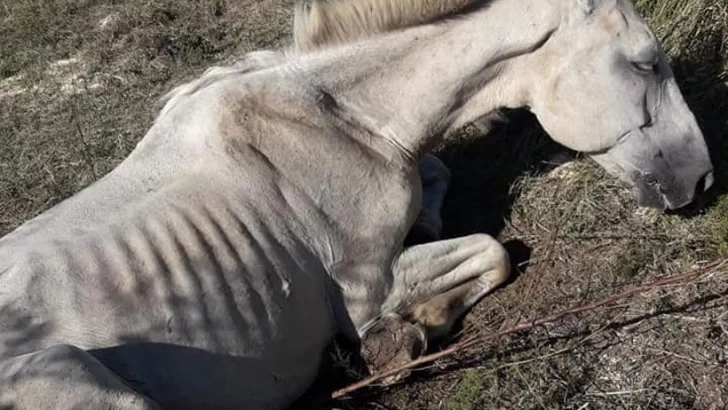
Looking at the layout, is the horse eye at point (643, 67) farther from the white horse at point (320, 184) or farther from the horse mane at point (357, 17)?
the horse mane at point (357, 17)

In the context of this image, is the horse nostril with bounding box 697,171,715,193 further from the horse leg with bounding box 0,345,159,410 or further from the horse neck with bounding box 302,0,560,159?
the horse leg with bounding box 0,345,159,410

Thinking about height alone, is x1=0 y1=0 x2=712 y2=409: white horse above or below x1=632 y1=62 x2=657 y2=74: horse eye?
below

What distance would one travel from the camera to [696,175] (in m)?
3.98

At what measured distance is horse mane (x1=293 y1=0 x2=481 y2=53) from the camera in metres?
3.91

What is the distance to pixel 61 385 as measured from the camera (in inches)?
119

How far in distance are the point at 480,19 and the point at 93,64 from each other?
11.9ft

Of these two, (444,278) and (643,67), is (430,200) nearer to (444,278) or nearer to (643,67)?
(444,278)

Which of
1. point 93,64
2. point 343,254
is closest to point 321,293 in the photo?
point 343,254

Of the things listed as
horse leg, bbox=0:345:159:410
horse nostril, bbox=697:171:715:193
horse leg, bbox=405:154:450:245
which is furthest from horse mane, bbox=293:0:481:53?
horse leg, bbox=0:345:159:410

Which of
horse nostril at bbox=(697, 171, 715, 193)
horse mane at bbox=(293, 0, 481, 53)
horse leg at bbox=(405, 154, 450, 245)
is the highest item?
horse mane at bbox=(293, 0, 481, 53)

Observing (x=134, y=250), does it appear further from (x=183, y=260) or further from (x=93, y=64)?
(x=93, y=64)

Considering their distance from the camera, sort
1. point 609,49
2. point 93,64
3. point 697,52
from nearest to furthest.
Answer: point 609,49 → point 697,52 → point 93,64

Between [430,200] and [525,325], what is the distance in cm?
107

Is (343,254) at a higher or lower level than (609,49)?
lower
